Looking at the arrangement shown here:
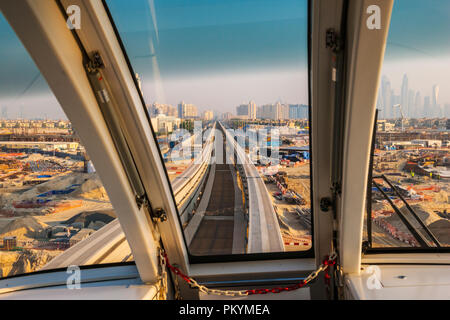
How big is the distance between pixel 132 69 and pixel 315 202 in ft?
6.15

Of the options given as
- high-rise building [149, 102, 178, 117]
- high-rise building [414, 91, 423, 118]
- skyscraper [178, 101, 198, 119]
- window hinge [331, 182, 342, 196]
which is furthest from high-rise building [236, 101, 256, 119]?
high-rise building [414, 91, 423, 118]

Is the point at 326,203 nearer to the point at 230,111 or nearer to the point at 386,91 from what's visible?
the point at 386,91

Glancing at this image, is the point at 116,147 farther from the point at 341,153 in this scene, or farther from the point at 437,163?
the point at 437,163

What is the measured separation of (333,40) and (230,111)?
0.94 meters

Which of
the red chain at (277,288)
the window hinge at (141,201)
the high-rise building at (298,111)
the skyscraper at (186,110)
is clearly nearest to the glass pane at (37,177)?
the window hinge at (141,201)

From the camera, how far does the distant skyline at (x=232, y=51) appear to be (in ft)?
6.39

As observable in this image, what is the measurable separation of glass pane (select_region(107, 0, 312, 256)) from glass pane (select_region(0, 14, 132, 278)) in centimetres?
68

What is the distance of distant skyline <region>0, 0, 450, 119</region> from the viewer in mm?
1946

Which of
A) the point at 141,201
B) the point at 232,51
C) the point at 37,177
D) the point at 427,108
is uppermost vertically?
the point at 232,51

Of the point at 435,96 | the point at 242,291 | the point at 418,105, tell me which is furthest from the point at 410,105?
the point at 242,291

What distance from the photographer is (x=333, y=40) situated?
1.83 metres

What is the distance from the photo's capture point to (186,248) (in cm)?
290
